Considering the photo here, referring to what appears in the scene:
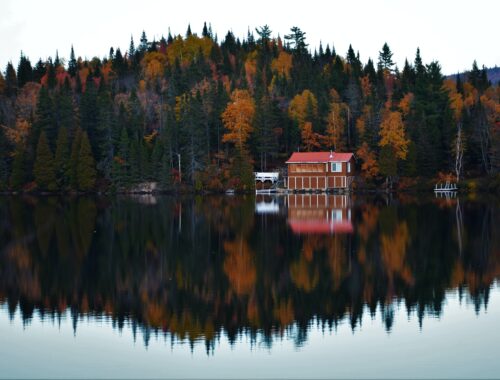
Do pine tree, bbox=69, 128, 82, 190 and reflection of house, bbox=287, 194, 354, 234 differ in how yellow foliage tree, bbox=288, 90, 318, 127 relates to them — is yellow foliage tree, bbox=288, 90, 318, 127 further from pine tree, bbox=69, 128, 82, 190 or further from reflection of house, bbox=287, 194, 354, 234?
reflection of house, bbox=287, 194, 354, 234

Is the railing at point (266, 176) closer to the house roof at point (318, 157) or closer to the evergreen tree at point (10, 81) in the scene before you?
the house roof at point (318, 157)

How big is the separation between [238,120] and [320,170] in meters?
12.9

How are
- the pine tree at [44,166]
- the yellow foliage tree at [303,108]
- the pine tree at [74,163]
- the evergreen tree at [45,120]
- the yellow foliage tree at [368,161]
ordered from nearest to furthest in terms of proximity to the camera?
the yellow foliage tree at [368,161], the pine tree at [44,166], the pine tree at [74,163], the evergreen tree at [45,120], the yellow foliage tree at [303,108]

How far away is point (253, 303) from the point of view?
19.9 metres

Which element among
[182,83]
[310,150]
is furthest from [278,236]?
[182,83]

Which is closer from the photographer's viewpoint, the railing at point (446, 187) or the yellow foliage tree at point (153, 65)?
the railing at point (446, 187)

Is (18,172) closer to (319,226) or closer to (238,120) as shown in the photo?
(238,120)

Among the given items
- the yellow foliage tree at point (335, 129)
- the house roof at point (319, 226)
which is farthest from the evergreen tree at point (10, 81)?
the house roof at point (319, 226)

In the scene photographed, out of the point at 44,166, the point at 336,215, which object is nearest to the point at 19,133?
the point at 44,166

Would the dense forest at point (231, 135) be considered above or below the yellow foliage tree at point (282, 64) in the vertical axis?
below

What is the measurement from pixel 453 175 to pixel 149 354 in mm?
71757

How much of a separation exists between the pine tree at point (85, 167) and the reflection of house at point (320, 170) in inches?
967

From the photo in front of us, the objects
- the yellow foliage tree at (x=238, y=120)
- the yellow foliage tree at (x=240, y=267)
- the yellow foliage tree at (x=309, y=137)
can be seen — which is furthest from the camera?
the yellow foliage tree at (x=309, y=137)

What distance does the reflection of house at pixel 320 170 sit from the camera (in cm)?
8425
